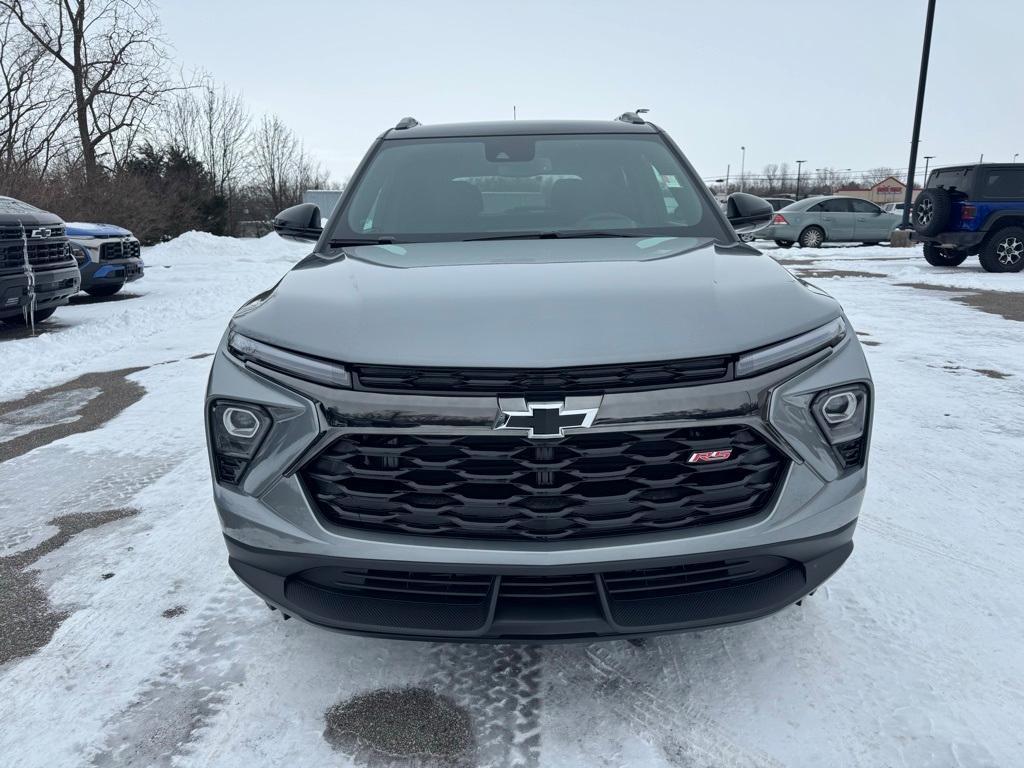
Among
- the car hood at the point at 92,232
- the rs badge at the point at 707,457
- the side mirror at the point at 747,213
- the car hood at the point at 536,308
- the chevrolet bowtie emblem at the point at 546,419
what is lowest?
the rs badge at the point at 707,457

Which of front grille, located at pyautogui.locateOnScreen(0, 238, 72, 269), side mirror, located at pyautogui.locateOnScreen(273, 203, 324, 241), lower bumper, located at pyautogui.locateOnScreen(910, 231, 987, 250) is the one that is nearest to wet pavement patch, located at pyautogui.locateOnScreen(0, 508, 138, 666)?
side mirror, located at pyautogui.locateOnScreen(273, 203, 324, 241)

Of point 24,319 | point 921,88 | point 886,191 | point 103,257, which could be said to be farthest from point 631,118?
point 886,191

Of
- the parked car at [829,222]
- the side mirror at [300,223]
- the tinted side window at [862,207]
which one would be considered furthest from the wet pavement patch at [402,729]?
the tinted side window at [862,207]

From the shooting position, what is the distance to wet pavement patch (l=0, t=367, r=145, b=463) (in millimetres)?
4570

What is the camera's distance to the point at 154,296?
1155cm

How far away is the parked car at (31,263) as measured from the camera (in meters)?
7.19

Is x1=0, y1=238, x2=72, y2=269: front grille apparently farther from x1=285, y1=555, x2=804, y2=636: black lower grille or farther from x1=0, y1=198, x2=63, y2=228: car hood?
x1=285, y1=555, x2=804, y2=636: black lower grille

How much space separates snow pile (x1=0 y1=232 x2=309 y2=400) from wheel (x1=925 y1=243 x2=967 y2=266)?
12.5 metres

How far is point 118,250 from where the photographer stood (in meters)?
11.2

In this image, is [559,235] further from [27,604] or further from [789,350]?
[27,604]

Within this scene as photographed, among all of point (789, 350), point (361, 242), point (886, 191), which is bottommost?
point (886, 191)

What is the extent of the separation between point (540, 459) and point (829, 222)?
21.5m

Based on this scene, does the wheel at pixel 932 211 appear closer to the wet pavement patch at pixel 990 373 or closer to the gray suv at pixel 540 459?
the wet pavement patch at pixel 990 373

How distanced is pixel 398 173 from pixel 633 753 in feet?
8.20
